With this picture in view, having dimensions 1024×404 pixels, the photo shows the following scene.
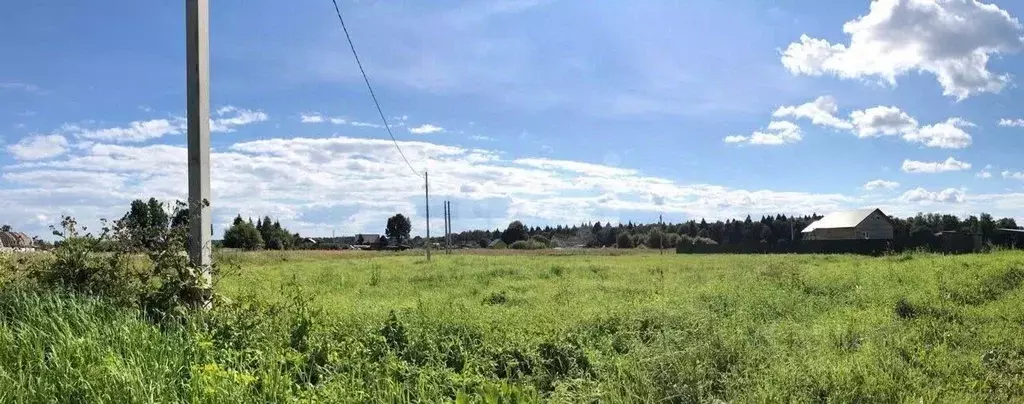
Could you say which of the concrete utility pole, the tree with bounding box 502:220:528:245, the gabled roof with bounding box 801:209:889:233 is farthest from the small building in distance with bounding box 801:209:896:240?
the concrete utility pole

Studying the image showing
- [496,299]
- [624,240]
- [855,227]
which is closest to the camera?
[496,299]

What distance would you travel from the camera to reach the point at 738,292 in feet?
36.6

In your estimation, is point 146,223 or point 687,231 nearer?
point 146,223

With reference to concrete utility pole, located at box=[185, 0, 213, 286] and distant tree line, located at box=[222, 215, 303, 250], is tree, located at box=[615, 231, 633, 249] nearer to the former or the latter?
distant tree line, located at box=[222, 215, 303, 250]

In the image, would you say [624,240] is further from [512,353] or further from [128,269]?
[128,269]

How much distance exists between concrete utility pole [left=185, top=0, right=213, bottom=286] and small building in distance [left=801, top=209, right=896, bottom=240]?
61.5 meters

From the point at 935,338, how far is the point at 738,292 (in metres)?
3.47

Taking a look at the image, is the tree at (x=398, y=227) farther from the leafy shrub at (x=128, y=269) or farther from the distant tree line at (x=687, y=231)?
the leafy shrub at (x=128, y=269)

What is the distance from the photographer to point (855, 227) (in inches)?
2430

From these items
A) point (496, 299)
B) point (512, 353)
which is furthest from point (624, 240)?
point (512, 353)

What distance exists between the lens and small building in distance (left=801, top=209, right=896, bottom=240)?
203 feet

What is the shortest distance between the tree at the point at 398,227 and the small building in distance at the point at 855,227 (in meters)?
54.4

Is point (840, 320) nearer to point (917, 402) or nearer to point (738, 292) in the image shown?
point (738, 292)

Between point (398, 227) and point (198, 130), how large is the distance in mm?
95294
